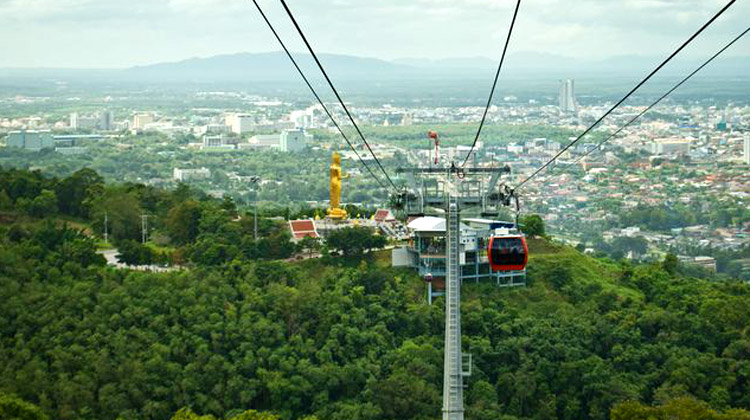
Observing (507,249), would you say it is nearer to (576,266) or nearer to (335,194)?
(576,266)

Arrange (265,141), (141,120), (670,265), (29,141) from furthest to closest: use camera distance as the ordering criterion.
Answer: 1. (141,120)
2. (265,141)
3. (29,141)
4. (670,265)

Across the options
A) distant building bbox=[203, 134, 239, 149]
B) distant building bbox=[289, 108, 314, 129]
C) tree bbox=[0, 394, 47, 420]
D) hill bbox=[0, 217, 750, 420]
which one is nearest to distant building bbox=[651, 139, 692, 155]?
distant building bbox=[203, 134, 239, 149]

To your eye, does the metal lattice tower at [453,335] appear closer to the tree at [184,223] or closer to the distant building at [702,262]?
the tree at [184,223]

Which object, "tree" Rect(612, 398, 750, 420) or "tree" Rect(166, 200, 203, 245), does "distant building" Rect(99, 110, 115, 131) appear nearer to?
"tree" Rect(166, 200, 203, 245)

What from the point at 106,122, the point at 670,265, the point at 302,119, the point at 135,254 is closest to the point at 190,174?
the point at 106,122

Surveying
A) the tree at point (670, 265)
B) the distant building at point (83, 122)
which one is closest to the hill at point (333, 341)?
the tree at point (670, 265)

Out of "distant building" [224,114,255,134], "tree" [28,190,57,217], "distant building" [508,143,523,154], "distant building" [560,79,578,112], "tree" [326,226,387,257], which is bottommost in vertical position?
"tree" [326,226,387,257]

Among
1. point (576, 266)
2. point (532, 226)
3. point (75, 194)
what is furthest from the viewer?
point (75, 194)
